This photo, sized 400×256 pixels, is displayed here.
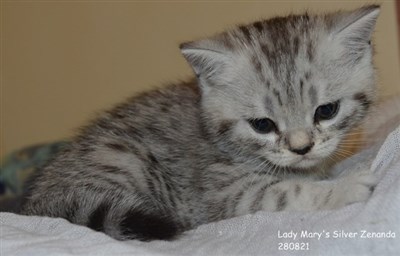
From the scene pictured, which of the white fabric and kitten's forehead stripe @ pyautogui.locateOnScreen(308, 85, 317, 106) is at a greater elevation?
kitten's forehead stripe @ pyautogui.locateOnScreen(308, 85, 317, 106)

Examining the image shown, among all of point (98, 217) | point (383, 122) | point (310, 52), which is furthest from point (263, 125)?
point (383, 122)

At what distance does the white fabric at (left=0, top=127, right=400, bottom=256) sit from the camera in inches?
43.5

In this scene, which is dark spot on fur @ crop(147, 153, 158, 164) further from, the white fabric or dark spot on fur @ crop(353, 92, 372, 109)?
→ dark spot on fur @ crop(353, 92, 372, 109)

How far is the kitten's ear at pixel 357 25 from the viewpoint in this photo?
1.60 meters

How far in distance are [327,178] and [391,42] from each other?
36.2 inches

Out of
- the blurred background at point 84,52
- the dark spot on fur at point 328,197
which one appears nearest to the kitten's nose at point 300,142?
the dark spot on fur at point 328,197

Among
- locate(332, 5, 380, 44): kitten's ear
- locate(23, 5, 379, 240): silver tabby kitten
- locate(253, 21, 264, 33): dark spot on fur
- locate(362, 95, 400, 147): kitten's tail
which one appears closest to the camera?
locate(23, 5, 379, 240): silver tabby kitten

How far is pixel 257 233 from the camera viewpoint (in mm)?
1297

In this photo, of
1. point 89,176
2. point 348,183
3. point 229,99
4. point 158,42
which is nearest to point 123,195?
point 89,176

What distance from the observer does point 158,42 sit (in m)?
2.70

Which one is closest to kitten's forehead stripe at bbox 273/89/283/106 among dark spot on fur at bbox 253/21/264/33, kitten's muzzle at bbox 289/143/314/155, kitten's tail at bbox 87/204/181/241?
kitten's muzzle at bbox 289/143/314/155

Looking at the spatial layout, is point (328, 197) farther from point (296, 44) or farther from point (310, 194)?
point (296, 44)

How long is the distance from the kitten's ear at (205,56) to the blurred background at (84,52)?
93 cm

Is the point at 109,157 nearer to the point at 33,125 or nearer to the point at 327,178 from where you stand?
the point at 327,178
